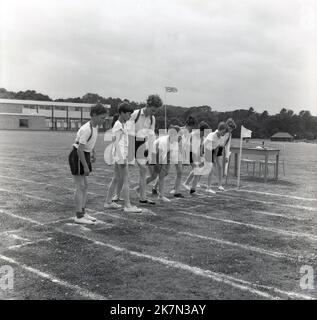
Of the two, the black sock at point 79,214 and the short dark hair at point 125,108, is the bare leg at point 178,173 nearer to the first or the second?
the short dark hair at point 125,108

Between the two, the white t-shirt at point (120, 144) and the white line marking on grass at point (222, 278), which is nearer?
the white line marking on grass at point (222, 278)

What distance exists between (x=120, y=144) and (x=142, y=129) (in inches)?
37.0

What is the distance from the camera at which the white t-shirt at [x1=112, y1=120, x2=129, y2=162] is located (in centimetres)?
793

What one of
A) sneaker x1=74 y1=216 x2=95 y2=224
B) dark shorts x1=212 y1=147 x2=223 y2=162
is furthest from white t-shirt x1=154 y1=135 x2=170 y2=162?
sneaker x1=74 y1=216 x2=95 y2=224

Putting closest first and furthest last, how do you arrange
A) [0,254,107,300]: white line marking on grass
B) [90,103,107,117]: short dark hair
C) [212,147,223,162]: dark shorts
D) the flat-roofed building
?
[0,254,107,300]: white line marking on grass, [90,103,107,117]: short dark hair, [212,147,223,162]: dark shorts, the flat-roofed building

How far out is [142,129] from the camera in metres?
8.73

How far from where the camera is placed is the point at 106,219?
7770 mm

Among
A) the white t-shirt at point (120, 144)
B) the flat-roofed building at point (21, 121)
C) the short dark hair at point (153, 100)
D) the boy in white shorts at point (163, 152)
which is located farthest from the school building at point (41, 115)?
the white t-shirt at point (120, 144)

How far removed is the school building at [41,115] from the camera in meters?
82.5

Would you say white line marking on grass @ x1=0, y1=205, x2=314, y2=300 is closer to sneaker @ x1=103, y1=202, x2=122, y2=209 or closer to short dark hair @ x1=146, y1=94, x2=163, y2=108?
sneaker @ x1=103, y1=202, x2=122, y2=209

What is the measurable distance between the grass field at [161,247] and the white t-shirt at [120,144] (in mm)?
1152

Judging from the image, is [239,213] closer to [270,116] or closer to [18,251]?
[18,251]

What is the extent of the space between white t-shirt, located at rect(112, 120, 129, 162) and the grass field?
1.15 meters

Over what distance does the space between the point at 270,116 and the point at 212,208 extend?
85.2m
